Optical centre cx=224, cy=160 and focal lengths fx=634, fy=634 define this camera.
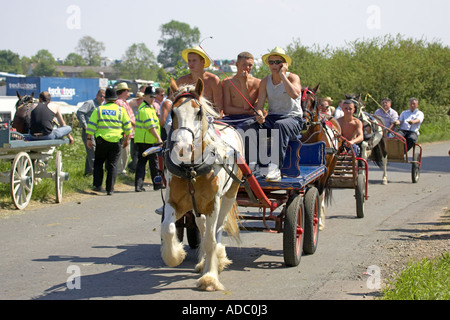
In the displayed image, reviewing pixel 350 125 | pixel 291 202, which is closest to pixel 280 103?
pixel 291 202

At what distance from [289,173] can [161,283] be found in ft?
7.40

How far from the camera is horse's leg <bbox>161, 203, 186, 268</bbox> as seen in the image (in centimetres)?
626

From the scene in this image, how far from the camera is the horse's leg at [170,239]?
626cm

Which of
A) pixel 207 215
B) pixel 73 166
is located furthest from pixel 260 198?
pixel 73 166

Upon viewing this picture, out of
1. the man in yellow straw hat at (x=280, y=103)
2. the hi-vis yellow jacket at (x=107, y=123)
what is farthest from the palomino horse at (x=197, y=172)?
the hi-vis yellow jacket at (x=107, y=123)

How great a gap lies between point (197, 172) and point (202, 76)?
2.04 m

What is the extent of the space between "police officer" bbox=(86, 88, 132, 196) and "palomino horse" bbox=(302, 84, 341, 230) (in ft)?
15.0

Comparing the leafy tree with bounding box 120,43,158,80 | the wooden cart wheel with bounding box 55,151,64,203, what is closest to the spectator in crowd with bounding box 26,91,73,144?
the wooden cart wheel with bounding box 55,151,64,203

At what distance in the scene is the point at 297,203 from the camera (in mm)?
7535

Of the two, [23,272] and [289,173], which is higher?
[289,173]

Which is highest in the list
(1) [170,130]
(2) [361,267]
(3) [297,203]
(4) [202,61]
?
(4) [202,61]

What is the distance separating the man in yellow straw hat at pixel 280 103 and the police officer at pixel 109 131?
5537mm

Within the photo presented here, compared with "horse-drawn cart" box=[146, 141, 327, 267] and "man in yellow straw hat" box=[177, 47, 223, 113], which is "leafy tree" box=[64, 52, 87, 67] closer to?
"man in yellow straw hat" box=[177, 47, 223, 113]
